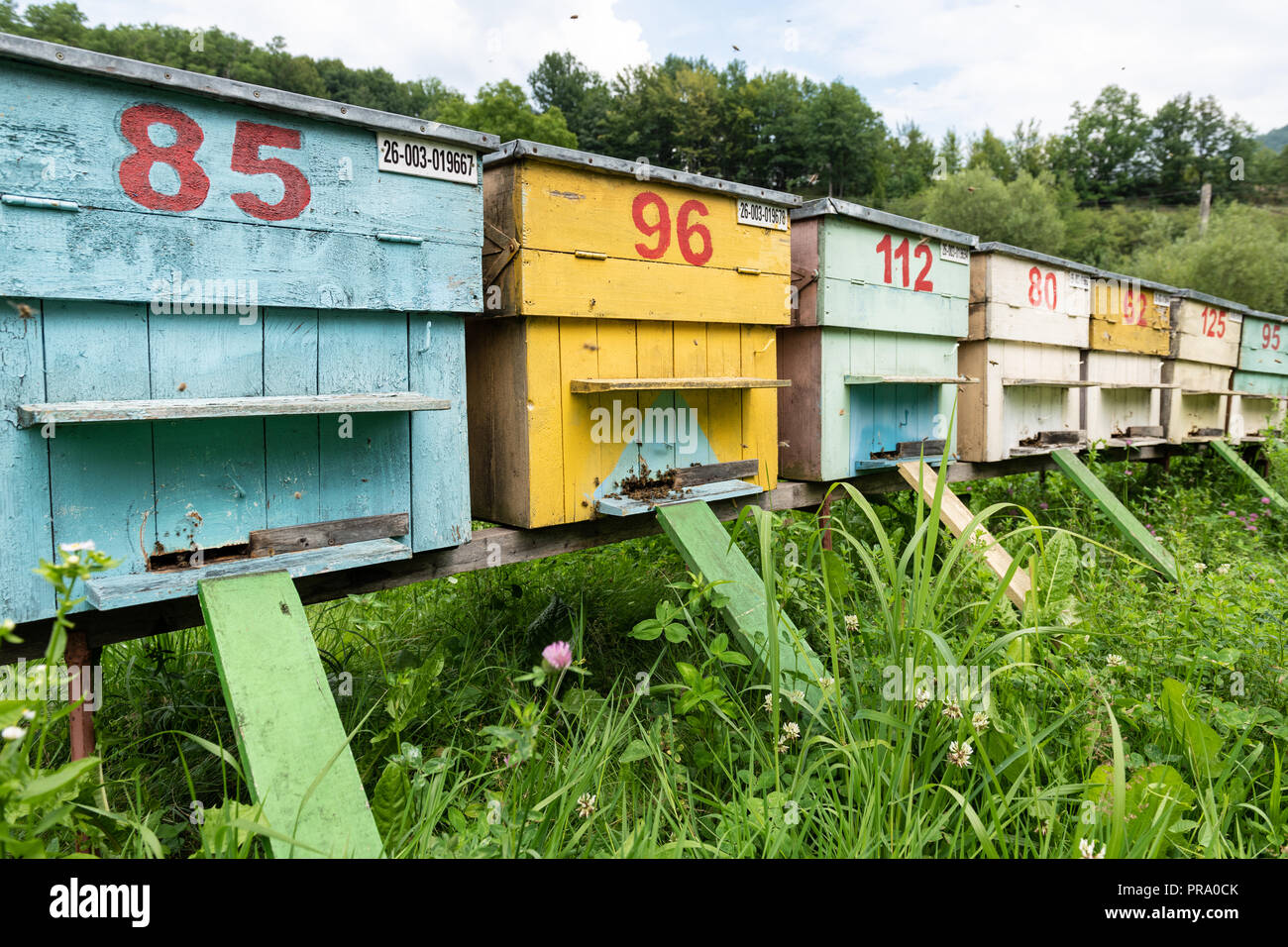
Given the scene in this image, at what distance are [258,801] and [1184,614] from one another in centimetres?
312

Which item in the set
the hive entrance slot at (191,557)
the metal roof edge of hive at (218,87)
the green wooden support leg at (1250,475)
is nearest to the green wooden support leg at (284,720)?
the hive entrance slot at (191,557)

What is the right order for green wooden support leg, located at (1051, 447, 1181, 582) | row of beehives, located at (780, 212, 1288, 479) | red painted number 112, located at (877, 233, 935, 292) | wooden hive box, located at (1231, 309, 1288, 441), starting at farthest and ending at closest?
wooden hive box, located at (1231, 309, 1288, 441) < green wooden support leg, located at (1051, 447, 1181, 582) < red painted number 112, located at (877, 233, 935, 292) < row of beehives, located at (780, 212, 1288, 479)

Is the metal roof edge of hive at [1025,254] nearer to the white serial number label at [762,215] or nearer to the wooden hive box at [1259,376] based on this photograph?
the white serial number label at [762,215]

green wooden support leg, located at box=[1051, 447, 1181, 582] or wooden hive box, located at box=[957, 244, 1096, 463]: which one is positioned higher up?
wooden hive box, located at box=[957, 244, 1096, 463]

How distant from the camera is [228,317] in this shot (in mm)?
1808

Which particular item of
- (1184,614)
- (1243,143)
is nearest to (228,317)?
(1184,614)

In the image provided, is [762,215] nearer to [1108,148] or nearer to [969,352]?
[969,352]

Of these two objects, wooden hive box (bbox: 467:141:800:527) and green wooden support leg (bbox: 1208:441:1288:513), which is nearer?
wooden hive box (bbox: 467:141:800:527)

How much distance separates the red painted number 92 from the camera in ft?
5.44

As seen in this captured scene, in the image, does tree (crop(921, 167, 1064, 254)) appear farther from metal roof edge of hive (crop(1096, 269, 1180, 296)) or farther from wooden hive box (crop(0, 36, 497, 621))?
wooden hive box (crop(0, 36, 497, 621))

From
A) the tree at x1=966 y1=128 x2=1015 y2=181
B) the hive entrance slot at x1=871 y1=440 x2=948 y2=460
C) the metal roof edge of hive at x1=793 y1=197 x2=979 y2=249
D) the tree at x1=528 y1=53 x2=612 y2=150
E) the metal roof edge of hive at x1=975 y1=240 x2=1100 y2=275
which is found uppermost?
the tree at x1=528 y1=53 x2=612 y2=150

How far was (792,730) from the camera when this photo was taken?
2025 millimetres

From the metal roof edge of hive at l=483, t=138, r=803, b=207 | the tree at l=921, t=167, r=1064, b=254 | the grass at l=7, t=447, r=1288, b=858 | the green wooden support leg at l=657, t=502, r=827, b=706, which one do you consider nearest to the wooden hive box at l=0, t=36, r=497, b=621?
the metal roof edge of hive at l=483, t=138, r=803, b=207

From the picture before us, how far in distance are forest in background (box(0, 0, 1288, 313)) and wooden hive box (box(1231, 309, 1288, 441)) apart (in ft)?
53.4
